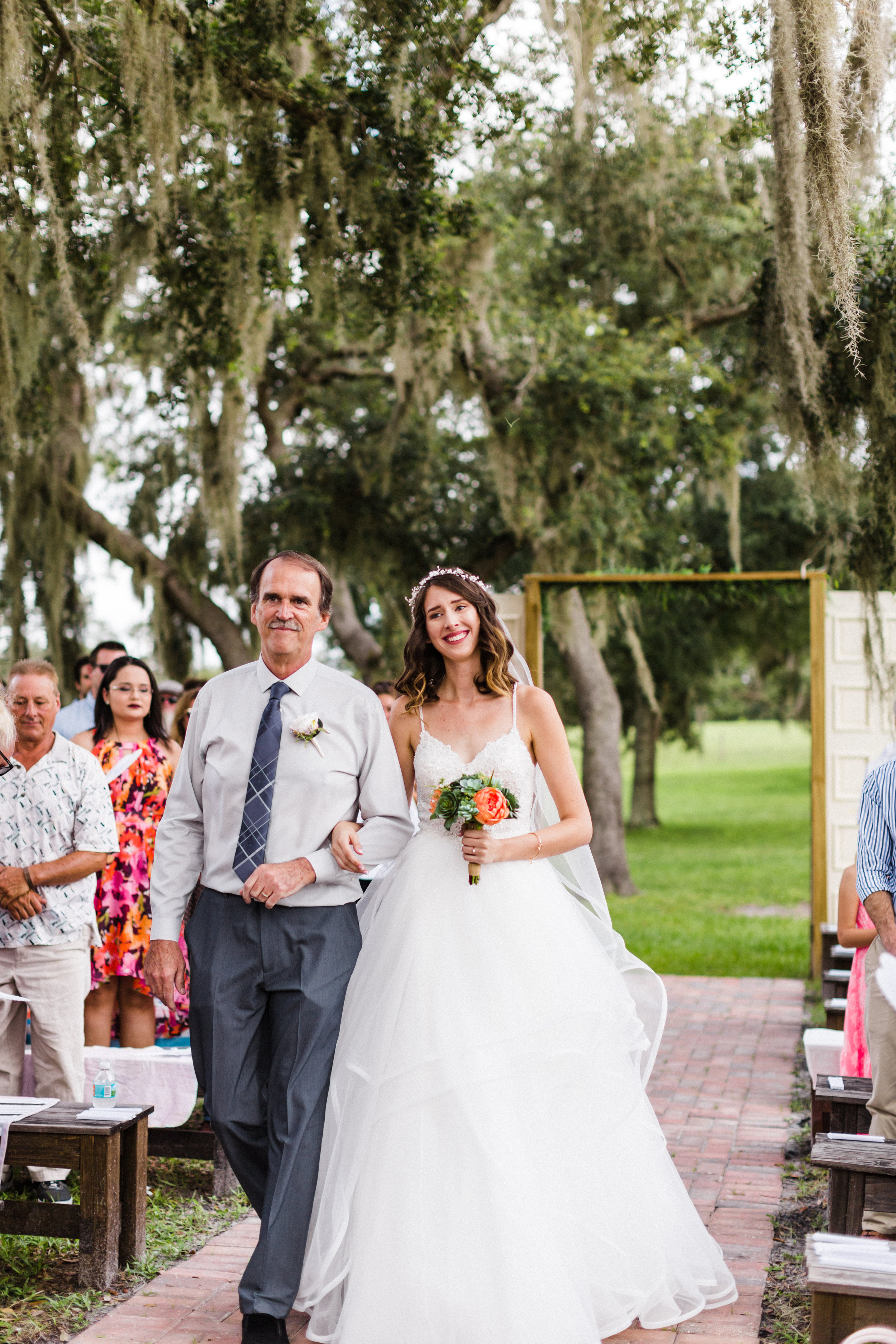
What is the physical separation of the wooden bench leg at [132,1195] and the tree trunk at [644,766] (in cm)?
1484

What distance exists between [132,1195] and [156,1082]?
742 mm

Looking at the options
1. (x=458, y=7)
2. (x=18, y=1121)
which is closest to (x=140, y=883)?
(x=18, y=1121)

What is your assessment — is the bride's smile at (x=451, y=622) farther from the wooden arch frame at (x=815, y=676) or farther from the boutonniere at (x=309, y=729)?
the wooden arch frame at (x=815, y=676)

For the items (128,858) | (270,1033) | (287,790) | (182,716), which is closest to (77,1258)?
(270,1033)

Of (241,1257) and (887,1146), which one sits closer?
(887,1146)

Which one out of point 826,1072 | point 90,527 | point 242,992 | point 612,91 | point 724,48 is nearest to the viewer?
point 242,992

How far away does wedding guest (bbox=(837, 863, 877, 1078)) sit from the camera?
4.39 m

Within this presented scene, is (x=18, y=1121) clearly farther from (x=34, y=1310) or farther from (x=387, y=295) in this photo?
(x=387, y=295)

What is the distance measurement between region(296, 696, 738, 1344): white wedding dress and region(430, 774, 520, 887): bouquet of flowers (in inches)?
5.2

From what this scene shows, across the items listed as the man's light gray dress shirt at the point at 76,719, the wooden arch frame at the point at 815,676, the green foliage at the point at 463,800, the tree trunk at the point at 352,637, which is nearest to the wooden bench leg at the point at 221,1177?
the green foliage at the point at 463,800

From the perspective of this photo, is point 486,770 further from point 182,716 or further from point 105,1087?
point 182,716

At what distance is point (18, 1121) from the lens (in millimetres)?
3508

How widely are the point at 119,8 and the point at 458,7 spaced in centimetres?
164

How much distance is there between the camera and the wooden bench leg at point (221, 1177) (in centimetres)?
430
